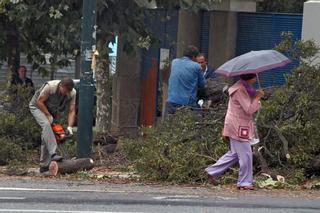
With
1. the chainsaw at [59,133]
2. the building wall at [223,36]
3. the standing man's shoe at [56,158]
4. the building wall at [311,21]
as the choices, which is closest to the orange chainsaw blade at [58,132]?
the chainsaw at [59,133]

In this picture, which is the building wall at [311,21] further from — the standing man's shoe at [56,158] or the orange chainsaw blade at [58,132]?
the standing man's shoe at [56,158]

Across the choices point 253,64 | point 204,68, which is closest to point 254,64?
point 253,64

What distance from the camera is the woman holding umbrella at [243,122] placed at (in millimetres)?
10203

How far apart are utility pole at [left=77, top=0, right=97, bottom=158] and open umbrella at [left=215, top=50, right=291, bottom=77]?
2.50 m

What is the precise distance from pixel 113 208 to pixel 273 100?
3.60 m

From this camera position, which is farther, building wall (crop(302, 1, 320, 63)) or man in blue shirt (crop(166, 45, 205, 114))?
building wall (crop(302, 1, 320, 63))

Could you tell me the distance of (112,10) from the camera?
14.1m

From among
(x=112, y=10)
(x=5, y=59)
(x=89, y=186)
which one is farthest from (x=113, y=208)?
(x=5, y=59)

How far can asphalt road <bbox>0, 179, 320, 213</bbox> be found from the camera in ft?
29.3

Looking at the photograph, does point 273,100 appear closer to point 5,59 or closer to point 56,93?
point 56,93

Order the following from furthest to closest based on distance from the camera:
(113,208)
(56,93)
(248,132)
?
(56,93)
(248,132)
(113,208)

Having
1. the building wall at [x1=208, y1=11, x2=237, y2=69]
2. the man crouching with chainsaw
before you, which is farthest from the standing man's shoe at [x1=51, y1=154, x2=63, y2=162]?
the building wall at [x1=208, y1=11, x2=237, y2=69]

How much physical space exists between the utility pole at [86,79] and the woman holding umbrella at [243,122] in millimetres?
2640

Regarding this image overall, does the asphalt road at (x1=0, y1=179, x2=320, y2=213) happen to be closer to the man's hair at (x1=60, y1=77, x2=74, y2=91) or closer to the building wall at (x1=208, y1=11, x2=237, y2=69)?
the man's hair at (x1=60, y1=77, x2=74, y2=91)
